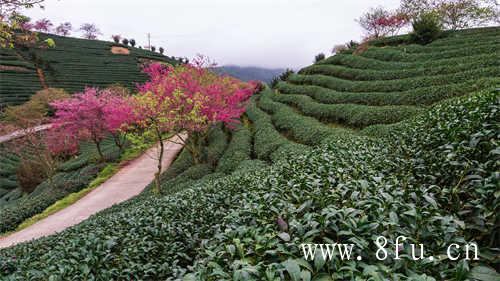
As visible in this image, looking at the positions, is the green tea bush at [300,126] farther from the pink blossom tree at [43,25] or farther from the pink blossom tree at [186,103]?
the pink blossom tree at [43,25]

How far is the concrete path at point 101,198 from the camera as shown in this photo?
1336cm

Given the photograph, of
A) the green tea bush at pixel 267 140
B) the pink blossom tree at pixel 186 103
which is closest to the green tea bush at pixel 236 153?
the green tea bush at pixel 267 140

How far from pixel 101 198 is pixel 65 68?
157 feet

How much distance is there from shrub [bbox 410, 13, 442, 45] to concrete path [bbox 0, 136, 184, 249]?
20.1 m

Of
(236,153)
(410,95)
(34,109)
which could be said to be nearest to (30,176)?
(34,109)

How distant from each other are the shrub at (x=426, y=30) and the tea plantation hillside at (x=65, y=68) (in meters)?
42.1

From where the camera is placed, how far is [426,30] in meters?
23.2

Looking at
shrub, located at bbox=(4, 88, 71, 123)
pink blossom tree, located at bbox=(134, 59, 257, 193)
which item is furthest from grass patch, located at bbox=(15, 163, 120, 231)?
shrub, located at bbox=(4, 88, 71, 123)

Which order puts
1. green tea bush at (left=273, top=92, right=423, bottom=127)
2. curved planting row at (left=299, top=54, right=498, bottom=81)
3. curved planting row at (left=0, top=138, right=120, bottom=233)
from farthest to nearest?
curved planting row at (left=0, top=138, right=120, bottom=233) → curved planting row at (left=299, top=54, right=498, bottom=81) → green tea bush at (left=273, top=92, right=423, bottom=127)

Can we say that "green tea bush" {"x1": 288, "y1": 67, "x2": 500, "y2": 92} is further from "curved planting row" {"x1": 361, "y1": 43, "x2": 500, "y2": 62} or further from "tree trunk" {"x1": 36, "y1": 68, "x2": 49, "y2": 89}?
"tree trunk" {"x1": 36, "y1": 68, "x2": 49, "y2": 89}

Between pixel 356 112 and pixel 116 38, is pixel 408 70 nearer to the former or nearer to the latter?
pixel 356 112

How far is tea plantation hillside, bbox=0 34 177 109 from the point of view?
143 feet

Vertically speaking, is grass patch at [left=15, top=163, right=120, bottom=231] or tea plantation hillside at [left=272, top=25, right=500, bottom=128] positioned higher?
tea plantation hillside at [left=272, top=25, right=500, bottom=128]

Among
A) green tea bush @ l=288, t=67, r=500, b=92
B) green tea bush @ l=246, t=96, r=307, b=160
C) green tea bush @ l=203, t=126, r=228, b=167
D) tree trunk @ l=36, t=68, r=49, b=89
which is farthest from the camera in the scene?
tree trunk @ l=36, t=68, r=49, b=89
